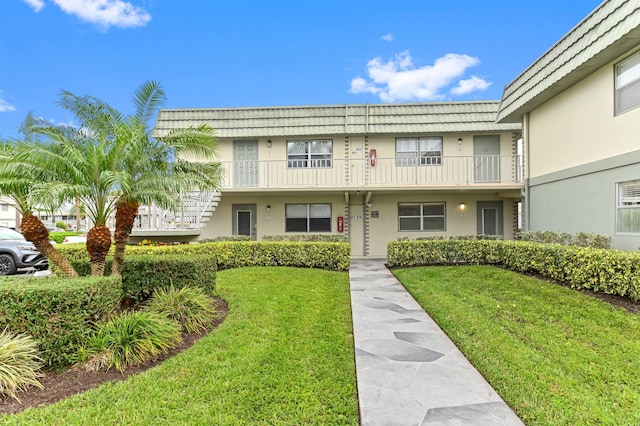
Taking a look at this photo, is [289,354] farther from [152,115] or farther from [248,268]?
[248,268]

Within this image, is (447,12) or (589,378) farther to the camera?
(447,12)

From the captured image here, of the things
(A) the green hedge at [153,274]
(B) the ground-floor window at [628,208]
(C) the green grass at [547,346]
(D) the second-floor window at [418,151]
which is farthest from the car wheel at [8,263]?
(B) the ground-floor window at [628,208]

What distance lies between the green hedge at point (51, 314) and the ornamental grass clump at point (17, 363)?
3.3 inches

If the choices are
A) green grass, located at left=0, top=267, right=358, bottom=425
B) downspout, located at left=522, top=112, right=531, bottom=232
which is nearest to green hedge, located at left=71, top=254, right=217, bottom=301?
green grass, located at left=0, top=267, right=358, bottom=425

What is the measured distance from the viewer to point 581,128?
8.12m

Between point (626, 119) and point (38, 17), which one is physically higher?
point (38, 17)

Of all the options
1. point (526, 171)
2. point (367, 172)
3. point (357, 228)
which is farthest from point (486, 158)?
point (357, 228)

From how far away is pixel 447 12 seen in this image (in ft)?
43.9

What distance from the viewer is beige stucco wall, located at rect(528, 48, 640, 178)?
7.03m

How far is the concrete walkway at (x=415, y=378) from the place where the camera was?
2.70m

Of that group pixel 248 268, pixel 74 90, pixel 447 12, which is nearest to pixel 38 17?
pixel 74 90

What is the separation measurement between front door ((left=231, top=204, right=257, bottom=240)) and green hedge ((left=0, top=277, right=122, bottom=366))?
33.9 ft

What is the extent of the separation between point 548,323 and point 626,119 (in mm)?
5008

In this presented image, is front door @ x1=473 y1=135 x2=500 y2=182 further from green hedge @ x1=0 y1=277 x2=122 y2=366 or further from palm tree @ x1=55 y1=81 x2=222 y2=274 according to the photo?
green hedge @ x1=0 y1=277 x2=122 y2=366
